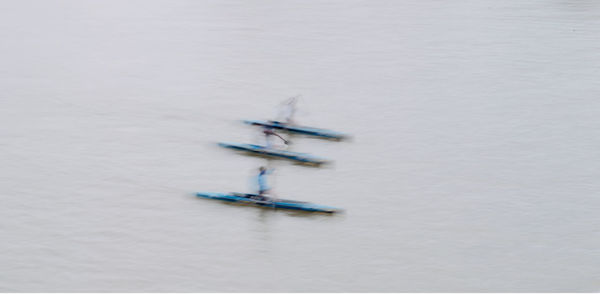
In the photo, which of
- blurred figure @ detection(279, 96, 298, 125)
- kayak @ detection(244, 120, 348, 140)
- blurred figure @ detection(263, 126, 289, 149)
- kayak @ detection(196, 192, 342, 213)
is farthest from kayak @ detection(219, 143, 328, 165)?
kayak @ detection(196, 192, 342, 213)

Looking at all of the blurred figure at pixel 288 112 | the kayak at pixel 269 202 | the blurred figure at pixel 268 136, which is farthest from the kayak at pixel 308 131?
the kayak at pixel 269 202

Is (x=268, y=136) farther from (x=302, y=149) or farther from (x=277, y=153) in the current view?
(x=302, y=149)

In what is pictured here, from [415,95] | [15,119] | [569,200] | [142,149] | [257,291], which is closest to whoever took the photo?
[257,291]

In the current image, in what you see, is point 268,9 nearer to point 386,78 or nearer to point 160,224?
point 386,78

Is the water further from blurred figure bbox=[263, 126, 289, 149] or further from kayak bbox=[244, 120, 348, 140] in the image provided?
blurred figure bbox=[263, 126, 289, 149]

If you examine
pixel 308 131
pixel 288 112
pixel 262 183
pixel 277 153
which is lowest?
pixel 262 183

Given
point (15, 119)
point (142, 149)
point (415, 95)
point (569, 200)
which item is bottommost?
point (569, 200)

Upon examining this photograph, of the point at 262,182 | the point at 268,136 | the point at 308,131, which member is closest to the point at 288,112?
the point at 308,131

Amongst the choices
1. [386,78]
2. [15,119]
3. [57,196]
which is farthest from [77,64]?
[386,78]
